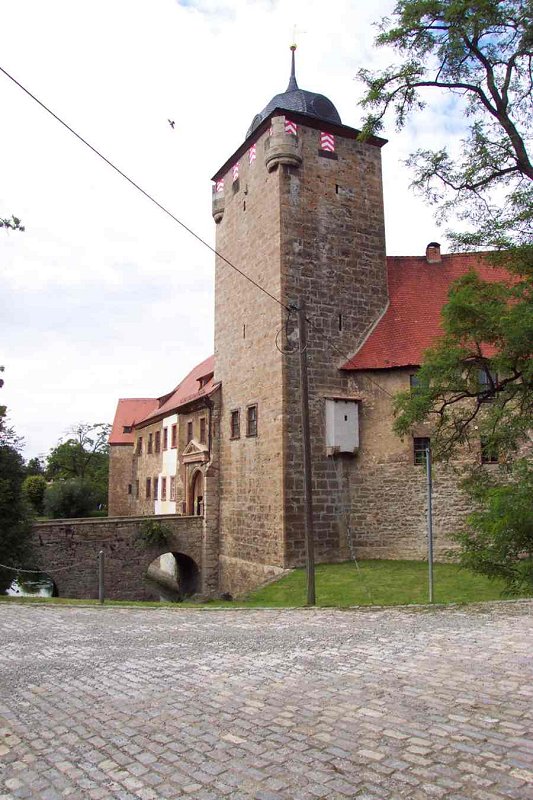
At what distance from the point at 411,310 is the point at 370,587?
9573 millimetres

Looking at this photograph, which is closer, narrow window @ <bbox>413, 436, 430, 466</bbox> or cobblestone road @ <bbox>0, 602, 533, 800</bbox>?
cobblestone road @ <bbox>0, 602, 533, 800</bbox>

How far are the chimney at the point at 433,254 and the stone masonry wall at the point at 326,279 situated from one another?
1.98m

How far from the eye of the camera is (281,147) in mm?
20078

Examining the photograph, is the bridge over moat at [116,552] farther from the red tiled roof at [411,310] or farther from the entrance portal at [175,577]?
the red tiled roof at [411,310]

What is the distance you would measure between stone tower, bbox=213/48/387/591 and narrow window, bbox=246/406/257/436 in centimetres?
3

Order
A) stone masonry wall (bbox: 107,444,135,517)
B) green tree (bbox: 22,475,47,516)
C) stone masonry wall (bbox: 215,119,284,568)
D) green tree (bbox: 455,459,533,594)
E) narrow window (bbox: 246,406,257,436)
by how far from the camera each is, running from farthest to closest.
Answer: green tree (bbox: 22,475,47,516), stone masonry wall (bbox: 107,444,135,517), narrow window (bbox: 246,406,257,436), stone masonry wall (bbox: 215,119,284,568), green tree (bbox: 455,459,533,594)

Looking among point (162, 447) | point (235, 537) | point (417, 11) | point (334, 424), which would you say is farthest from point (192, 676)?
point (162, 447)

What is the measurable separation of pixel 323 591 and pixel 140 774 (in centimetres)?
1190

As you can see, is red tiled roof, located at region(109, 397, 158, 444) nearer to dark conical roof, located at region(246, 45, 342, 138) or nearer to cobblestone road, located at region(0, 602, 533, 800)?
dark conical roof, located at region(246, 45, 342, 138)

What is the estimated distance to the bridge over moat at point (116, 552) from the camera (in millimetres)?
21625

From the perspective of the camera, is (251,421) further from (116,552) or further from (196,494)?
(116,552)

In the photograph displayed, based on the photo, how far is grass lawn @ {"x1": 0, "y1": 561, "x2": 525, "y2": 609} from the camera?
1344 centimetres

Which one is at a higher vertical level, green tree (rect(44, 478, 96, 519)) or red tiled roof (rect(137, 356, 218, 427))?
red tiled roof (rect(137, 356, 218, 427))

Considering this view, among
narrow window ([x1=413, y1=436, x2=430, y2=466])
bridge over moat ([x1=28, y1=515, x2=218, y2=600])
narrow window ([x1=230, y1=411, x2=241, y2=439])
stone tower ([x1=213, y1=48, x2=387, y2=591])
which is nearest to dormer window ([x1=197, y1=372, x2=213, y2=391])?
stone tower ([x1=213, y1=48, x2=387, y2=591])
